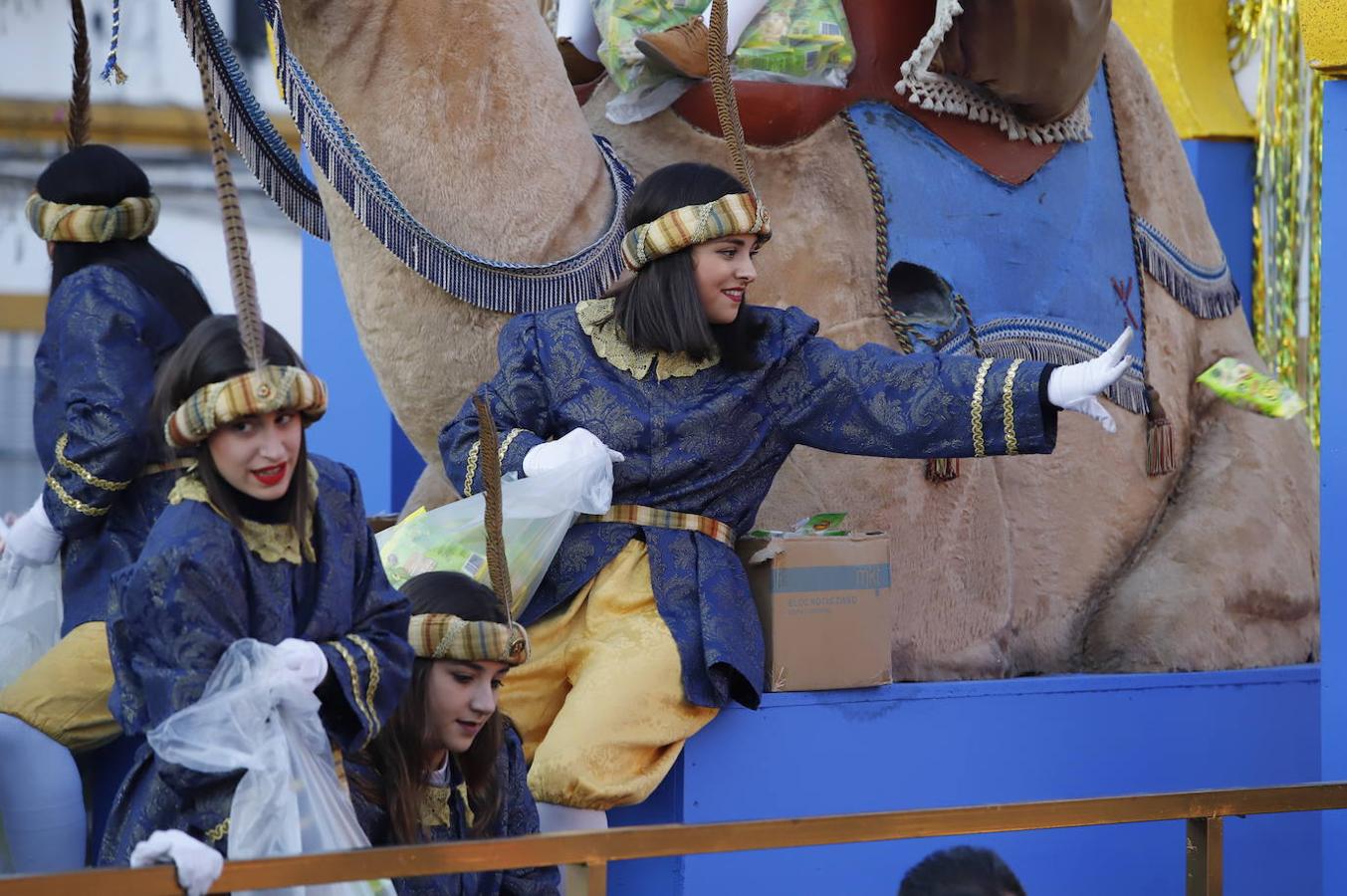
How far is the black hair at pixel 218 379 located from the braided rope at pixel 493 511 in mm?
362

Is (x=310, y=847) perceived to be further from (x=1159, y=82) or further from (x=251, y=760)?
(x=1159, y=82)

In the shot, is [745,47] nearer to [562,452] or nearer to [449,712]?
[562,452]

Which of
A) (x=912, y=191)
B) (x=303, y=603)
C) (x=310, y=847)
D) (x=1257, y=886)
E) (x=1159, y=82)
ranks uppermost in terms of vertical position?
(x=1159, y=82)

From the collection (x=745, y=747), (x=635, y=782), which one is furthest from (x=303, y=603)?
(x=745, y=747)

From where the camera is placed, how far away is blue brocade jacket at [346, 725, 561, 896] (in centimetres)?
252

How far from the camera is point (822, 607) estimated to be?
3.34m

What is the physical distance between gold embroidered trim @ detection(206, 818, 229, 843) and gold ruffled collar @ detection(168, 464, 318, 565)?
32 centimetres

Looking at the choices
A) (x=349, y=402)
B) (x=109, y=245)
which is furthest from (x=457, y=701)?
(x=349, y=402)

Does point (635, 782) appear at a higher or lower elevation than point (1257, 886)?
higher

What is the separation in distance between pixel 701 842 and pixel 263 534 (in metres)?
0.65

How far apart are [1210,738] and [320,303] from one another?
365cm

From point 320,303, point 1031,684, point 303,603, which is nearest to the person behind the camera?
point 303,603

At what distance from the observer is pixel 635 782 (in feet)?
10.1

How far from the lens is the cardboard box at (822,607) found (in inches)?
130
